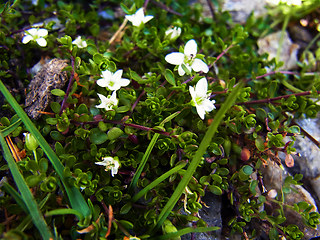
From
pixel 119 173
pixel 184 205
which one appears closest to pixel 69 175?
pixel 119 173

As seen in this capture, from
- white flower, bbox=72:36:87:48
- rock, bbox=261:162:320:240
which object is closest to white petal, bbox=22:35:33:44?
white flower, bbox=72:36:87:48

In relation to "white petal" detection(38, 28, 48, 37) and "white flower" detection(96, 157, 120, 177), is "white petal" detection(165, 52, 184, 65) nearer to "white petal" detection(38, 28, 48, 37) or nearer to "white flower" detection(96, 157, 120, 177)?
"white flower" detection(96, 157, 120, 177)

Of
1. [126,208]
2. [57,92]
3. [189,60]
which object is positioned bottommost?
[126,208]

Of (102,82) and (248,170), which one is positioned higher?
(102,82)

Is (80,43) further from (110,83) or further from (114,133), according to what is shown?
(114,133)

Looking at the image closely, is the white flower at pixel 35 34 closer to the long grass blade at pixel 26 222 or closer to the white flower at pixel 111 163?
the white flower at pixel 111 163

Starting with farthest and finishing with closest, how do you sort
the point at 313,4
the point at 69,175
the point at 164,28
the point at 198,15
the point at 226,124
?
1. the point at 313,4
2. the point at 198,15
3. the point at 164,28
4. the point at 226,124
5. the point at 69,175

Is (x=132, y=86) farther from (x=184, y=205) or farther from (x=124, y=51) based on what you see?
(x=184, y=205)

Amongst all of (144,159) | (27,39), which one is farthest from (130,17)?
(144,159)
